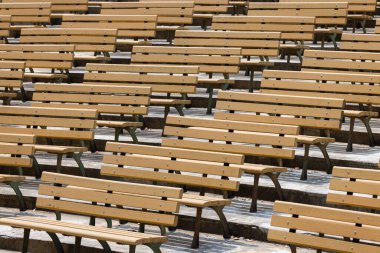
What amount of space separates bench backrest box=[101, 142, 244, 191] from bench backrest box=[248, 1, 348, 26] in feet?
12.6

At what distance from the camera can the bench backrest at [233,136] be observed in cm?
844

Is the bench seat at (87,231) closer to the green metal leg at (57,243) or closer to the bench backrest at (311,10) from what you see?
the green metal leg at (57,243)

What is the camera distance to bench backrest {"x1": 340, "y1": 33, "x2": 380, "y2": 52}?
10.4m

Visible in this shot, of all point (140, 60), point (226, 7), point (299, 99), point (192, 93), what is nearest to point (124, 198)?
point (299, 99)

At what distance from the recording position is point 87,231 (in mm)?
7043

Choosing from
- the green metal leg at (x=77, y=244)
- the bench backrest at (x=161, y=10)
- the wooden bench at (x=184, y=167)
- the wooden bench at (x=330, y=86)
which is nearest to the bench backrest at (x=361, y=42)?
the wooden bench at (x=330, y=86)

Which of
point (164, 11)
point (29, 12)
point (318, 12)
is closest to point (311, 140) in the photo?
point (318, 12)

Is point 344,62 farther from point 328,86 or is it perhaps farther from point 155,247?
point 155,247

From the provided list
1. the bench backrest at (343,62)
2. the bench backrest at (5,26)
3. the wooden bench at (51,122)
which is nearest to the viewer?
the wooden bench at (51,122)

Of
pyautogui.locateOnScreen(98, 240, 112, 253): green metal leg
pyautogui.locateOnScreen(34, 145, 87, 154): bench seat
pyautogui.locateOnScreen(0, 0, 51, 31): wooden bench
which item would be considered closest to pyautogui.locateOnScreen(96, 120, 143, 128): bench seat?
pyautogui.locateOnScreen(34, 145, 87, 154): bench seat

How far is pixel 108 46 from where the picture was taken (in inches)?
459

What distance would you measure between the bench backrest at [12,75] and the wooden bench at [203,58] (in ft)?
3.91

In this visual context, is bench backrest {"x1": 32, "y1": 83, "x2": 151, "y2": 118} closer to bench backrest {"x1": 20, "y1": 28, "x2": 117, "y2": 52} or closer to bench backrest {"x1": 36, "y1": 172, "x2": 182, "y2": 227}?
bench backrest {"x1": 20, "y1": 28, "x2": 117, "y2": 52}

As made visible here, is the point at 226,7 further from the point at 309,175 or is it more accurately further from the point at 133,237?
the point at 133,237
